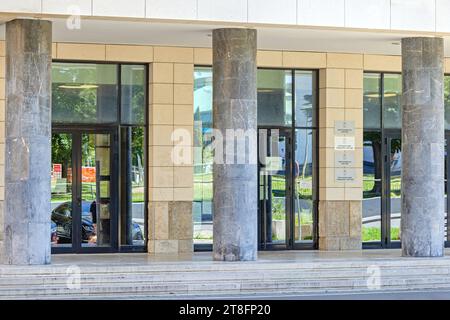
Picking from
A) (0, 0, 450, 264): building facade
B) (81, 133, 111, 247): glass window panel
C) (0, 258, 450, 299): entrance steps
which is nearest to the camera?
(0, 258, 450, 299): entrance steps

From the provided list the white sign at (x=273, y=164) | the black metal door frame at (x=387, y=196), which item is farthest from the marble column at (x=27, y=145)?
the black metal door frame at (x=387, y=196)

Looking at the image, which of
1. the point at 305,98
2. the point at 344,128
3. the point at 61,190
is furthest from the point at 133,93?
the point at 344,128

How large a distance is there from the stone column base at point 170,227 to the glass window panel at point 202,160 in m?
0.41

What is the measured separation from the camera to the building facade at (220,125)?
20.5m

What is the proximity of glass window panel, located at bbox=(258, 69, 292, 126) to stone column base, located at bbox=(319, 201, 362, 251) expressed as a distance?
6.81 ft

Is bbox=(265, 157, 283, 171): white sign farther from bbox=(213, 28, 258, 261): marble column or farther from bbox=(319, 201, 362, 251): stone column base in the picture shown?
bbox=(213, 28, 258, 261): marble column

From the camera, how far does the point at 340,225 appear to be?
25.3 m

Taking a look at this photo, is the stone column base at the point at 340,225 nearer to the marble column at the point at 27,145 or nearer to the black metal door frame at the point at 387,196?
the black metal door frame at the point at 387,196

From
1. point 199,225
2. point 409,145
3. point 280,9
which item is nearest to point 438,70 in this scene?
point 409,145

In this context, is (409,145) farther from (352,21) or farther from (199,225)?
(199,225)

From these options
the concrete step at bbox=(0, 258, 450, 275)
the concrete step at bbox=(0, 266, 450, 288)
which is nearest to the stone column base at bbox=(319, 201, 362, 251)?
the concrete step at bbox=(0, 258, 450, 275)

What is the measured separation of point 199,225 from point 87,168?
2676 mm

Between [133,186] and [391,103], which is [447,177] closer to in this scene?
[391,103]

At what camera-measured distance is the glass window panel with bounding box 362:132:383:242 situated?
84.6 feet
